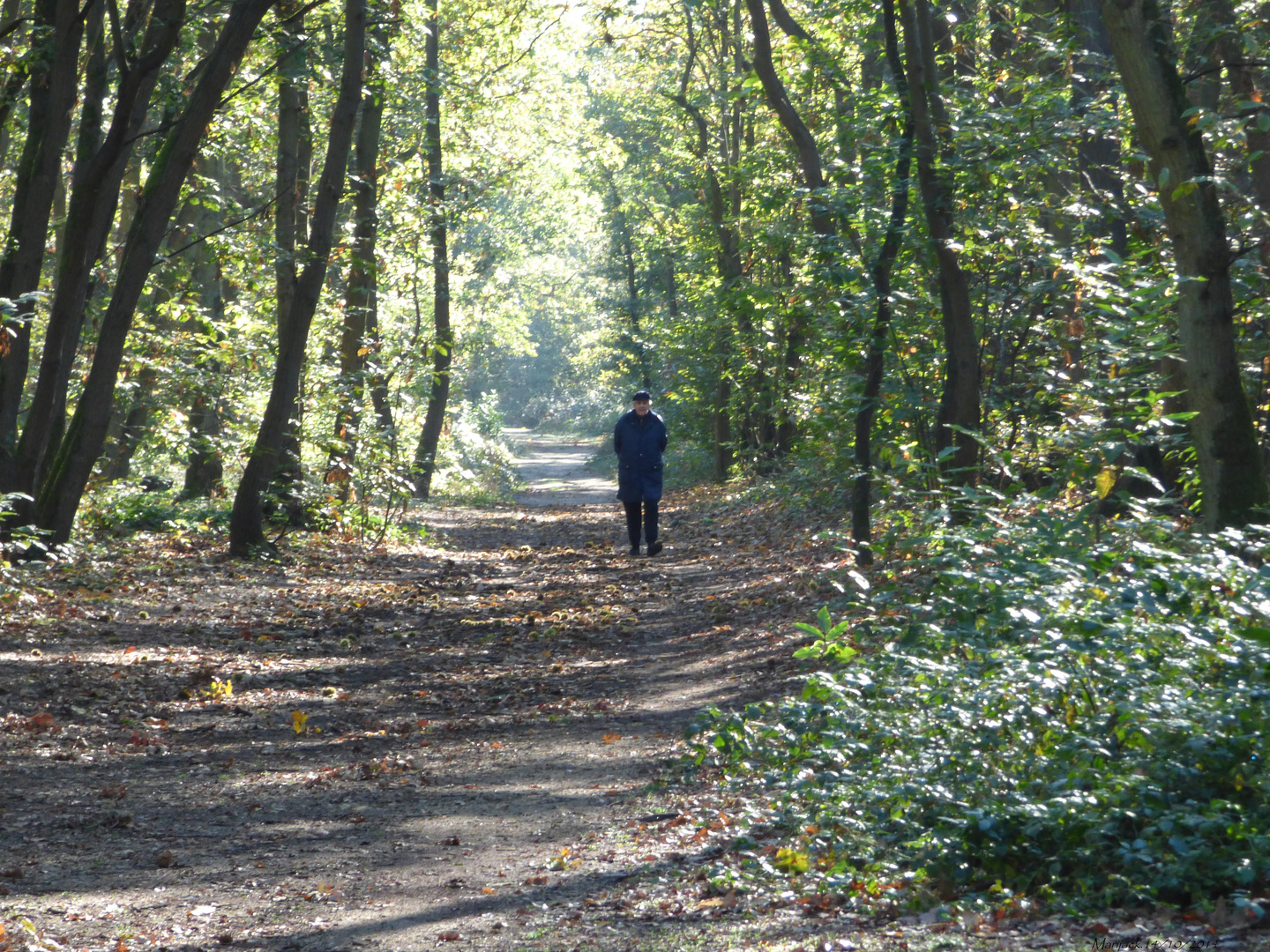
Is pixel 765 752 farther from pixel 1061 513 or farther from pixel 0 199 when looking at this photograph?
pixel 0 199

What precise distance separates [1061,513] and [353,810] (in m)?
4.55

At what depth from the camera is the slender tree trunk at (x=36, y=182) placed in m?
11.5

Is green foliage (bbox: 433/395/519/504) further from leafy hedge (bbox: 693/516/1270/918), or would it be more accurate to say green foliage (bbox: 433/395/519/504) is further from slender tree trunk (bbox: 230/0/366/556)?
leafy hedge (bbox: 693/516/1270/918)

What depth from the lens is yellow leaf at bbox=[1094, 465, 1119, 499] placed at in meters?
6.28

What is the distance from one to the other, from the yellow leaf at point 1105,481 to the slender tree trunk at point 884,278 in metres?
3.18

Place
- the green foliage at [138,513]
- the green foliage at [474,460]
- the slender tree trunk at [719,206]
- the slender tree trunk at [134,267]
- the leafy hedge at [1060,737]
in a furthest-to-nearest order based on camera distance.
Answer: the green foliage at [474,460] < the slender tree trunk at [719,206] < the green foliage at [138,513] < the slender tree trunk at [134,267] < the leafy hedge at [1060,737]

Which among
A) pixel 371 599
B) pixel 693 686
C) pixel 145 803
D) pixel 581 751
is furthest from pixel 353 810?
pixel 371 599

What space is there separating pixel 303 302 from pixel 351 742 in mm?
8547

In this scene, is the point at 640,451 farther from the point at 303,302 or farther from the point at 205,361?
the point at 205,361

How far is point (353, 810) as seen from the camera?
5.99 metres

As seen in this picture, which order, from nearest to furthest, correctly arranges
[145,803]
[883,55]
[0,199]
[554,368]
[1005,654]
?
1. [1005,654]
2. [145,803]
3. [883,55]
4. [0,199]
5. [554,368]

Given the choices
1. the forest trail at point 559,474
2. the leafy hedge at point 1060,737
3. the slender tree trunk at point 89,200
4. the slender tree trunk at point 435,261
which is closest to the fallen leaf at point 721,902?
the leafy hedge at point 1060,737

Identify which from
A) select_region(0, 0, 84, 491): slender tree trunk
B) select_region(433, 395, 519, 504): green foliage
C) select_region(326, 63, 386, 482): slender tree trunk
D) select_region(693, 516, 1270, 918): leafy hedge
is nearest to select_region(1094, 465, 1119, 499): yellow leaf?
select_region(693, 516, 1270, 918): leafy hedge

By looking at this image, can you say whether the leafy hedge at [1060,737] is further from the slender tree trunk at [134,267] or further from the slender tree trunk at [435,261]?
the slender tree trunk at [435,261]
